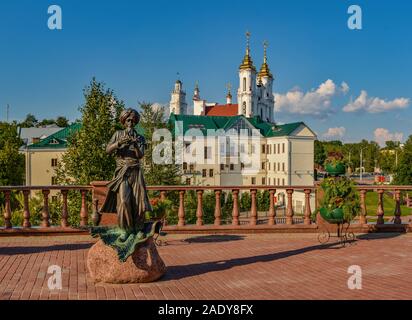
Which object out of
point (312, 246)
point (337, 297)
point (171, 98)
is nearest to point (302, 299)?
point (337, 297)

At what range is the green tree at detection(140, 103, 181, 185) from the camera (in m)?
36.6

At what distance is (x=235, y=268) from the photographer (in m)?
7.95

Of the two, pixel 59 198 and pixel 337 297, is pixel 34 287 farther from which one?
pixel 59 198

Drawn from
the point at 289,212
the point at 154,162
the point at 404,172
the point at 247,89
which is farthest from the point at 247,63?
the point at 289,212

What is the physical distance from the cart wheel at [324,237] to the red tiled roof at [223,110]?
8397 centimetres

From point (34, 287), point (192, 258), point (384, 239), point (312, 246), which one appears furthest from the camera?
point (384, 239)

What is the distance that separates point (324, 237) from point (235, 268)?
151 inches

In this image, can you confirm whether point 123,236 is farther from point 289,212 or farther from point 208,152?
point 208,152

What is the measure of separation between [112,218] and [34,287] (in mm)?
3753

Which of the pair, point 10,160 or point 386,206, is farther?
point 386,206

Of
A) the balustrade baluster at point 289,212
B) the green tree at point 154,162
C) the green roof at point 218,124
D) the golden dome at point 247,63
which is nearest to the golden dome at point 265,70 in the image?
the golden dome at point 247,63

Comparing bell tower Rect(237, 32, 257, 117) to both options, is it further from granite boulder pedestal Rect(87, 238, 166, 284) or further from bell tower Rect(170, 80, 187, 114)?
granite boulder pedestal Rect(87, 238, 166, 284)

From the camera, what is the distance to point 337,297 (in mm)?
6125

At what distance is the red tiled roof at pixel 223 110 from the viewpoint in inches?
3785
